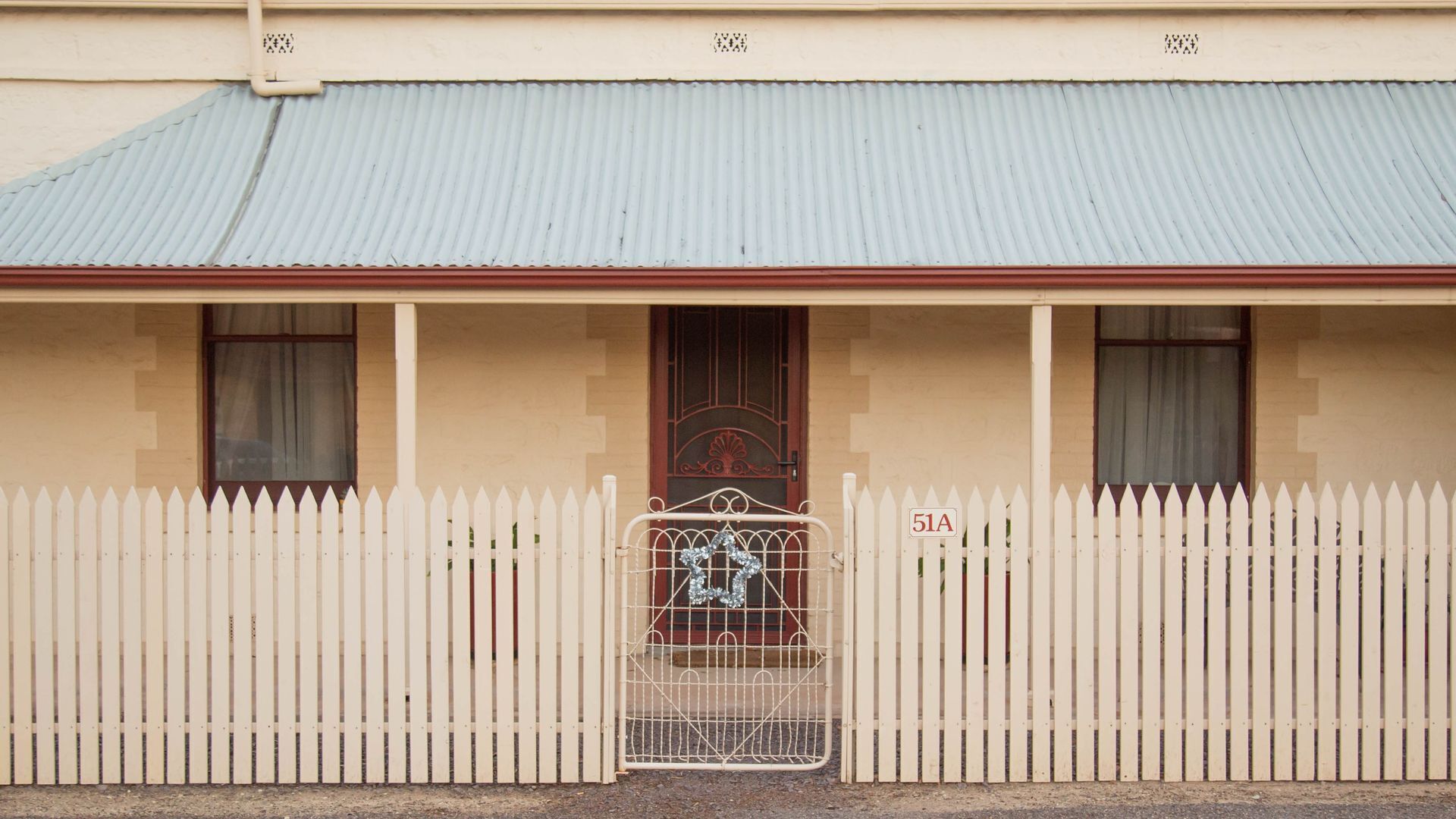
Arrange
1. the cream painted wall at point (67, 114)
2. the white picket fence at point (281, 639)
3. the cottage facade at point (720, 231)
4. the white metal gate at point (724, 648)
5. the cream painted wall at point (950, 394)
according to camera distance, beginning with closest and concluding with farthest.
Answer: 1. the white picket fence at point (281, 639)
2. the white metal gate at point (724, 648)
3. the cottage facade at point (720, 231)
4. the cream painted wall at point (950, 394)
5. the cream painted wall at point (67, 114)

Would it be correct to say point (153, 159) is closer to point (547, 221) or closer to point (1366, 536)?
point (547, 221)

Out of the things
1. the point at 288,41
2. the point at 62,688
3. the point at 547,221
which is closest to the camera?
the point at 62,688

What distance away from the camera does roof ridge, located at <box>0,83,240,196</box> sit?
26.9 ft

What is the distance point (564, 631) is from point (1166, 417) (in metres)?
4.87

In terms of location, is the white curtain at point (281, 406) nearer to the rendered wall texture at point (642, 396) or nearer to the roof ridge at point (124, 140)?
the rendered wall texture at point (642, 396)

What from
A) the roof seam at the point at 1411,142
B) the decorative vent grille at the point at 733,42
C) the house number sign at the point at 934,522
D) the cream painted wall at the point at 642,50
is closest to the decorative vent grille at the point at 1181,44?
the cream painted wall at the point at 642,50

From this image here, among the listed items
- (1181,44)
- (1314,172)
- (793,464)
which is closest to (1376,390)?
(1314,172)

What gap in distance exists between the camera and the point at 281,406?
338 inches

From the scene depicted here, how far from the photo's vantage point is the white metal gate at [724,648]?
5.80 m

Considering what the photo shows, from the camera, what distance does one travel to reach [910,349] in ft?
27.9

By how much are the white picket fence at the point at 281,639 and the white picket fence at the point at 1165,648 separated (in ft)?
4.14

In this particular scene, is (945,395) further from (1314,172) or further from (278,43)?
(278,43)

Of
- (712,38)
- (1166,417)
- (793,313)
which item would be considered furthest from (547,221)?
(1166,417)

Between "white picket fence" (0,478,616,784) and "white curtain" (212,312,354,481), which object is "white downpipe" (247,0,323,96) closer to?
"white curtain" (212,312,354,481)
